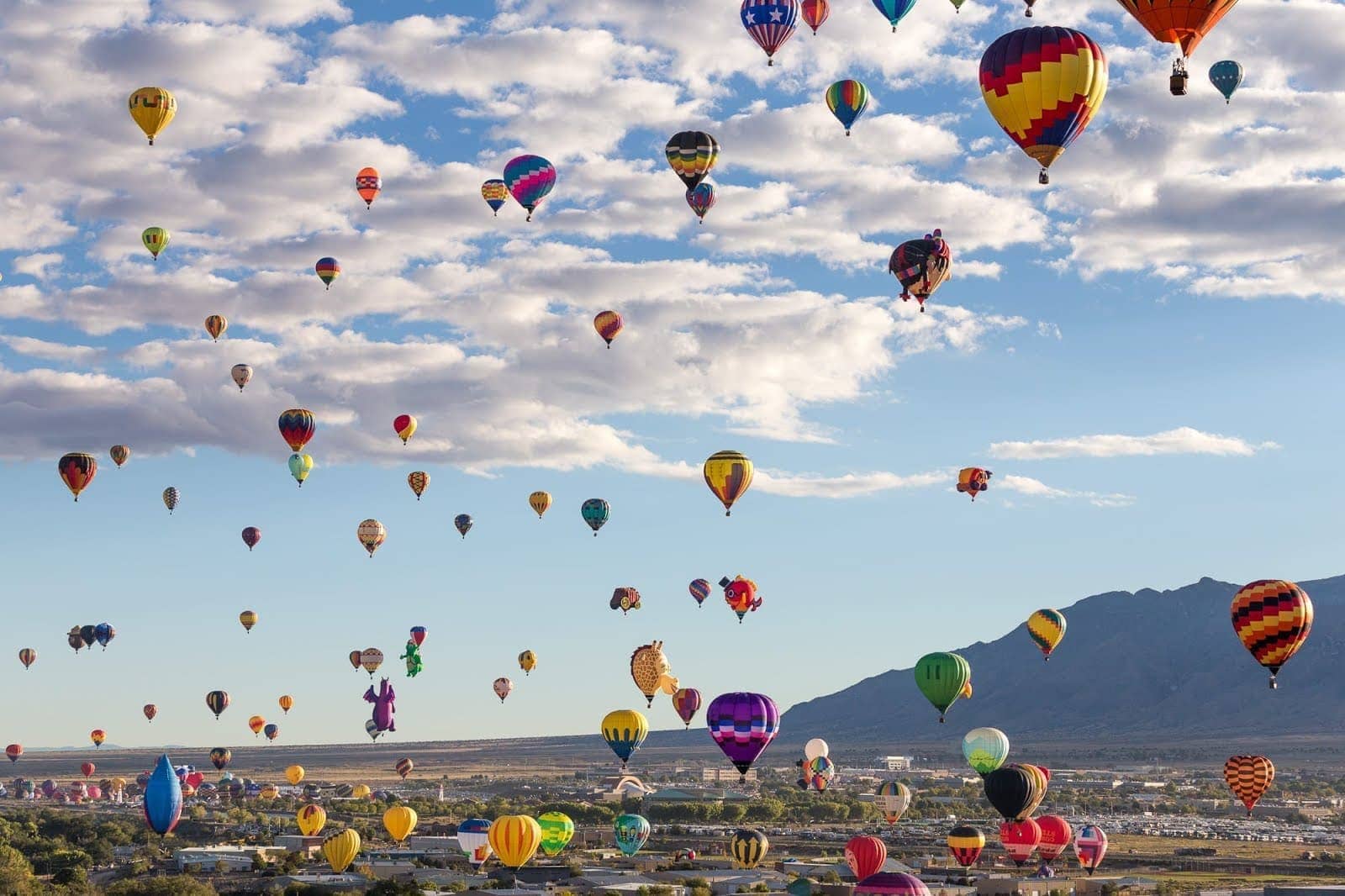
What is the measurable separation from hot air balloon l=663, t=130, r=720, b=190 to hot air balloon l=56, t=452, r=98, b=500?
43.8 m

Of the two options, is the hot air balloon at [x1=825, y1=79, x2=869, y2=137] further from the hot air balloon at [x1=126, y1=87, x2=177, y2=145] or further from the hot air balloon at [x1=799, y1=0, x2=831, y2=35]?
the hot air balloon at [x1=126, y1=87, x2=177, y2=145]

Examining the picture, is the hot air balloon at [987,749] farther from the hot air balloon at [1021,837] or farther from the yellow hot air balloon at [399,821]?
the yellow hot air balloon at [399,821]

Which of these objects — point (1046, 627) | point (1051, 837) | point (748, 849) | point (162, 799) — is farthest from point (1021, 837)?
point (1046, 627)

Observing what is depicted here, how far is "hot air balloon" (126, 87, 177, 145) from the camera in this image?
308ft

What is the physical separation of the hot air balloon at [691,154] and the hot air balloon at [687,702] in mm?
48966

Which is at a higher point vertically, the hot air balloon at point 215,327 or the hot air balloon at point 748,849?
the hot air balloon at point 215,327

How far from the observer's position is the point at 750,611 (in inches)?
5950

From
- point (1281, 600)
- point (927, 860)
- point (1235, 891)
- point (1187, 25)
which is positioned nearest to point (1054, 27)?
point (1187, 25)

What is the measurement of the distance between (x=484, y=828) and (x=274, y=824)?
58.8m

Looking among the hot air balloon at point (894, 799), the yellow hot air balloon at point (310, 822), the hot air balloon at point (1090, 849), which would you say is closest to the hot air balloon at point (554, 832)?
the hot air balloon at point (1090, 849)

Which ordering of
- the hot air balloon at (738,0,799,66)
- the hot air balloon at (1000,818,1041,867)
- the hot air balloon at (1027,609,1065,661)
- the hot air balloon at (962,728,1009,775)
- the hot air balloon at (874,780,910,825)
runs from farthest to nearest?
1. the hot air balloon at (1027,609,1065,661)
2. the hot air balloon at (874,780,910,825)
3. the hot air balloon at (962,728,1009,775)
4. the hot air balloon at (1000,818,1041,867)
5. the hot air balloon at (738,0,799,66)

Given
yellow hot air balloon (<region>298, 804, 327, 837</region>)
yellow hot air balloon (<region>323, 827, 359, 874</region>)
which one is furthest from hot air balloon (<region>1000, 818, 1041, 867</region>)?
yellow hot air balloon (<region>298, 804, 327, 837</region>)

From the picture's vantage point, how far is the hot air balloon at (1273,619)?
8812cm

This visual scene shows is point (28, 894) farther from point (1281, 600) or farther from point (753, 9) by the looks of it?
point (1281, 600)
